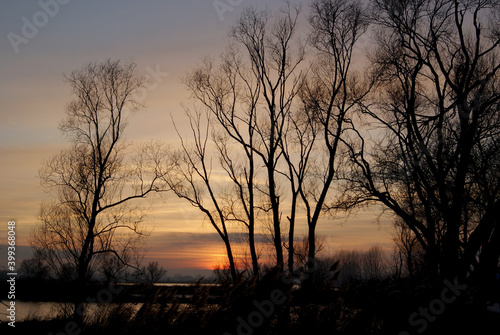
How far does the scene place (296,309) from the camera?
823cm

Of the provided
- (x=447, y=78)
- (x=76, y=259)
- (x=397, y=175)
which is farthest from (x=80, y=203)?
(x=447, y=78)

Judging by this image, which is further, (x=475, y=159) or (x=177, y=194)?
(x=177, y=194)

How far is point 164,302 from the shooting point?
753 centimetres

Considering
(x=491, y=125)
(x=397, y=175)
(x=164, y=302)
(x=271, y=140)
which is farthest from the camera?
(x=271, y=140)

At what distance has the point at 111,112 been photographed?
95.3 ft

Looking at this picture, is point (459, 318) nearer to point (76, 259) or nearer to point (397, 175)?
point (397, 175)

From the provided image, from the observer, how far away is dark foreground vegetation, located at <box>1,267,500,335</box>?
7402 millimetres

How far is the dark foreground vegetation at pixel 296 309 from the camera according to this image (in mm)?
7402

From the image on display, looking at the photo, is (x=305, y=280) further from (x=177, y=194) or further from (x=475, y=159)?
(x=177, y=194)

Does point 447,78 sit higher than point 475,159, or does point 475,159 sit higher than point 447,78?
point 447,78

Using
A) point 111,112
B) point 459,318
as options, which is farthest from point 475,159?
point 111,112

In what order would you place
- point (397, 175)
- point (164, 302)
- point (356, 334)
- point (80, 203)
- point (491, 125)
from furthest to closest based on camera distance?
point (80, 203), point (397, 175), point (491, 125), point (356, 334), point (164, 302)

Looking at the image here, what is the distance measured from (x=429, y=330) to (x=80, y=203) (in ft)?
77.1

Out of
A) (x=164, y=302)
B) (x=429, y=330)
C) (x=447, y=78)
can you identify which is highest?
(x=447, y=78)
